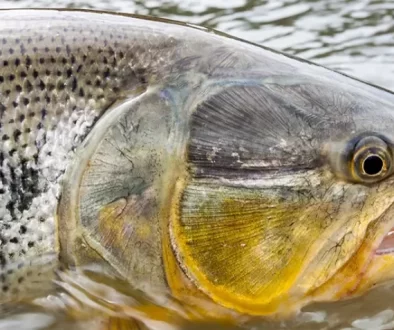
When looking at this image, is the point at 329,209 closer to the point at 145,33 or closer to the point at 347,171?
the point at 347,171

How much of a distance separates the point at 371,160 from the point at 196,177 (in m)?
0.48

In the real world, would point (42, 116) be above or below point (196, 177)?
above

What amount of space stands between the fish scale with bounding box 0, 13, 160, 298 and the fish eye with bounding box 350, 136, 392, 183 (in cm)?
64

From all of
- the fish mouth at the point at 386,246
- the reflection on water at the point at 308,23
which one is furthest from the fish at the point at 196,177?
the reflection on water at the point at 308,23

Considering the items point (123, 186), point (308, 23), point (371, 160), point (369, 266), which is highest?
point (308, 23)

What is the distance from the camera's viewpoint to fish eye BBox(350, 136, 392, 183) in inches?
83.1

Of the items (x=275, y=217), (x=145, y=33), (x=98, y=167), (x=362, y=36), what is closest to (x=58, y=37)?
(x=145, y=33)

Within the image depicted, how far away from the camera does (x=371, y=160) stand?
2111 mm

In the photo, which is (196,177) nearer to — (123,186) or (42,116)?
(123,186)

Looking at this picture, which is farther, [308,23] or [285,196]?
[308,23]

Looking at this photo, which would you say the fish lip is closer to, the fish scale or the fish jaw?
the fish jaw

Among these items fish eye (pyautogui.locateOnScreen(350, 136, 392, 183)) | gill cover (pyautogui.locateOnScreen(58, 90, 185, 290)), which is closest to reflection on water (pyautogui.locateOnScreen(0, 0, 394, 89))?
fish eye (pyautogui.locateOnScreen(350, 136, 392, 183))

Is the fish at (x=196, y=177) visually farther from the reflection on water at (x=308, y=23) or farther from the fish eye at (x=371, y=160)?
the reflection on water at (x=308, y=23)

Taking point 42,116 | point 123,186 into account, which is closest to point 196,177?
point 123,186
